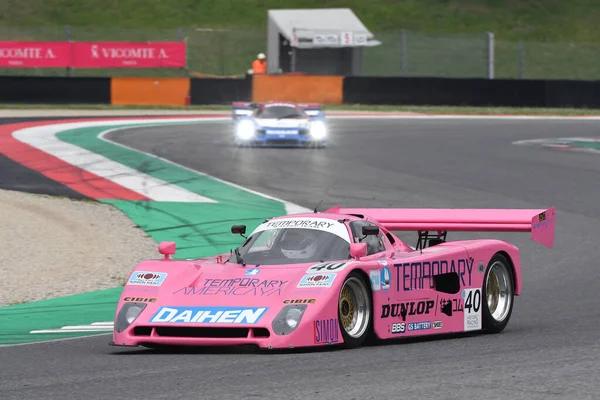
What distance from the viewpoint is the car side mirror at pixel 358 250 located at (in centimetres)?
1009

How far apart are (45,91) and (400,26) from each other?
102ft

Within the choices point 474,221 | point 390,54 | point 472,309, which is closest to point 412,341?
point 472,309

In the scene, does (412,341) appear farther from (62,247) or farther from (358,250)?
(62,247)

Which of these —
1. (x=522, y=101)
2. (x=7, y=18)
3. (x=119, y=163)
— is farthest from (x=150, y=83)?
(x=7, y=18)

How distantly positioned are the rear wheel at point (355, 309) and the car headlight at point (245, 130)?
70.4ft

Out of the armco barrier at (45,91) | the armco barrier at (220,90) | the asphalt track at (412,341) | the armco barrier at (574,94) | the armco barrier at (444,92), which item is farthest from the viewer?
the armco barrier at (574,94)

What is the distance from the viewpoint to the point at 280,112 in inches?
1253

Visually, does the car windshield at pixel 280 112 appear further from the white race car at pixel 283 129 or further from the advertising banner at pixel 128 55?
the advertising banner at pixel 128 55

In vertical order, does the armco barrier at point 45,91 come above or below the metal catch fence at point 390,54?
below

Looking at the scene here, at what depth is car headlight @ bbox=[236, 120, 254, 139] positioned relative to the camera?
103ft

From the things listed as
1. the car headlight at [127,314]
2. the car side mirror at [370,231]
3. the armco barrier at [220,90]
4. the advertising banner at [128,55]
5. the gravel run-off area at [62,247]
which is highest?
the advertising banner at [128,55]

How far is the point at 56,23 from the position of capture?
66625 millimetres

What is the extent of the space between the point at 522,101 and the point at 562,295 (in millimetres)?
33268

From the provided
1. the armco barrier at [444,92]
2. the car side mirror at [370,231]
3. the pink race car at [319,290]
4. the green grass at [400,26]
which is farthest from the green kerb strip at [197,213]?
the green grass at [400,26]
